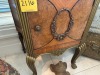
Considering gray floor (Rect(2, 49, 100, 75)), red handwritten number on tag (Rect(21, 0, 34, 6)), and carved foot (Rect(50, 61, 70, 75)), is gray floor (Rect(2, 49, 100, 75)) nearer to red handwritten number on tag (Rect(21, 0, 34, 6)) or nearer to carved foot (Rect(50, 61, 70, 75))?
carved foot (Rect(50, 61, 70, 75))

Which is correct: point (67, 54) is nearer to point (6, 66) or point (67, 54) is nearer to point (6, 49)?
point (6, 49)

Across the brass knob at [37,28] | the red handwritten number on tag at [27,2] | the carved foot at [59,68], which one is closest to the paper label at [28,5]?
the red handwritten number on tag at [27,2]

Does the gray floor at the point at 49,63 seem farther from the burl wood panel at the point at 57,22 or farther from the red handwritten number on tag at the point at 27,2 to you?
the red handwritten number on tag at the point at 27,2

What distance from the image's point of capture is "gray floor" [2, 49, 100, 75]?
4.09 feet

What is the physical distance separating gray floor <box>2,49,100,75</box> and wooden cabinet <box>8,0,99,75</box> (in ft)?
1.04

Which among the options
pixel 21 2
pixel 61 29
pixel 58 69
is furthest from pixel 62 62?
pixel 21 2

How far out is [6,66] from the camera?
76 centimetres

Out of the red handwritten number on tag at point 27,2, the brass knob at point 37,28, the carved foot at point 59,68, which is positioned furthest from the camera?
the carved foot at point 59,68

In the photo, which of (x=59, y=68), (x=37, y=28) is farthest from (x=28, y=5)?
(x=59, y=68)

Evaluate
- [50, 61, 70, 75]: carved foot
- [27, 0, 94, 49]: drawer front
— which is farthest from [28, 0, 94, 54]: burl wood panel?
[50, 61, 70, 75]: carved foot

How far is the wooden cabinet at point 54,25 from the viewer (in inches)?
26.8

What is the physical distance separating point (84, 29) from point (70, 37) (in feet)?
0.38

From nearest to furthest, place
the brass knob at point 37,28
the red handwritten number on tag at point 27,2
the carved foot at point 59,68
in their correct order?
the red handwritten number on tag at point 27,2, the brass knob at point 37,28, the carved foot at point 59,68

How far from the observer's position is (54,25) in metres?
0.77
